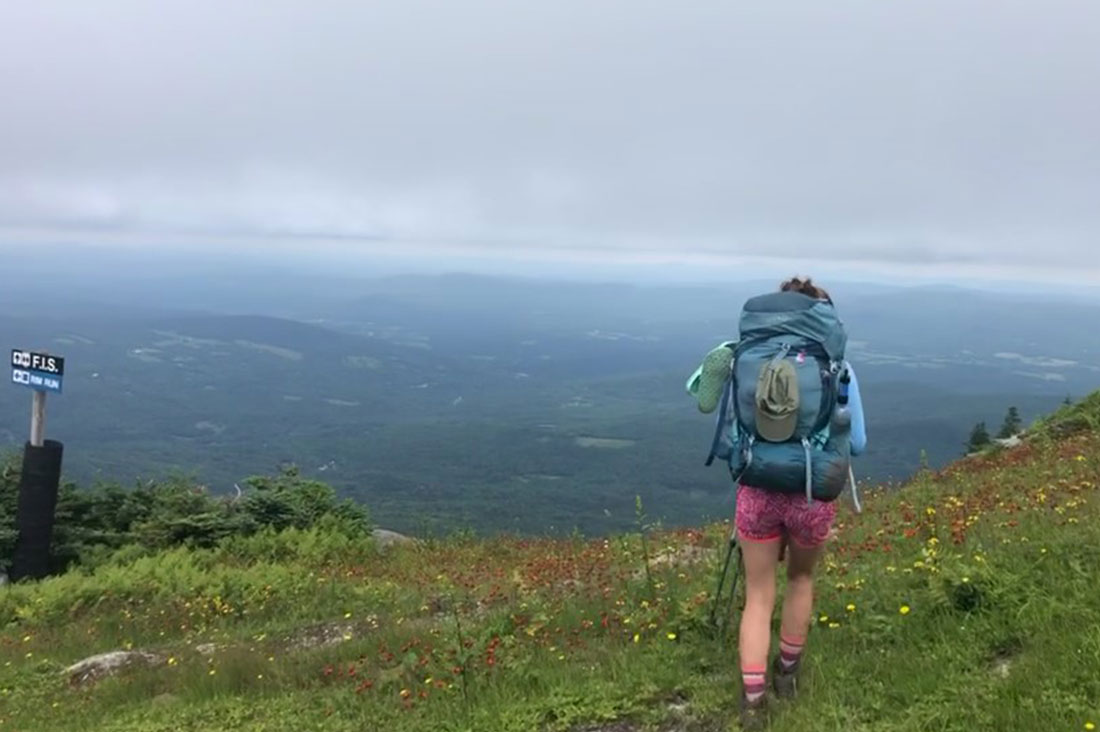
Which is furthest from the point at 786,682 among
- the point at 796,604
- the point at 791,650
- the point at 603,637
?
the point at 603,637

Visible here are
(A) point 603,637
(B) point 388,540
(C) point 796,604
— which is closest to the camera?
(C) point 796,604

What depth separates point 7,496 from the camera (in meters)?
13.7

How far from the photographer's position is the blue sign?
12258 millimetres

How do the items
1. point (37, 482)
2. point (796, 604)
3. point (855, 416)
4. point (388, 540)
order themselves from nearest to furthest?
point (855, 416) → point (796, 604) → point (37, 482) → point (388, 540)

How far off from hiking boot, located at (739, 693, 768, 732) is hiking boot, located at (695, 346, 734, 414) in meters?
1.46

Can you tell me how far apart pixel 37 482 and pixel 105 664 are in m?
6.24

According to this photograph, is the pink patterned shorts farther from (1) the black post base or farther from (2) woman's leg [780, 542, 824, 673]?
(1) the black post base

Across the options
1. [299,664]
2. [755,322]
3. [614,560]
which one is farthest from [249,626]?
[755,322]

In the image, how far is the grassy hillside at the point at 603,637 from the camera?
4.09 meters

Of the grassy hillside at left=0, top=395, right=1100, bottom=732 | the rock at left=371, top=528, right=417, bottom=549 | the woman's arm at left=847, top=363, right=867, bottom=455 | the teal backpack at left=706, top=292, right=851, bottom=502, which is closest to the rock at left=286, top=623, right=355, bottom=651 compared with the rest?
the grassy hillside at left=0, top=395, right=1100, bottom=732

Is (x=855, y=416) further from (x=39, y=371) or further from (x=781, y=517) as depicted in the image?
(x=39, y=371)

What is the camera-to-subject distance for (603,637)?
576cm

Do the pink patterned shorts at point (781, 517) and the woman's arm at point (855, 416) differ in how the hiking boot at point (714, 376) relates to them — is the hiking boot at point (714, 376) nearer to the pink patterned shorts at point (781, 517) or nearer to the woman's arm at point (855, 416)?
the pink patterned shorts at point (781, 517)

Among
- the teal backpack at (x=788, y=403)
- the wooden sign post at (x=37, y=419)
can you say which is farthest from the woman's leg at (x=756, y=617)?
the wooden sign post at (x=37, y=419)
